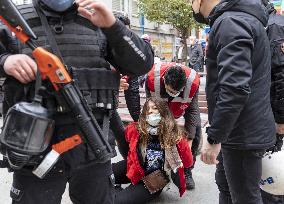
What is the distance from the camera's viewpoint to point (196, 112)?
12.1ft

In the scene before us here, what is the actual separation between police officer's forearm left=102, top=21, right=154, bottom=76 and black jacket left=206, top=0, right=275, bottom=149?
0.39 m

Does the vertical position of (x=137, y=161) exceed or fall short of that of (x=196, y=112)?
it falls short

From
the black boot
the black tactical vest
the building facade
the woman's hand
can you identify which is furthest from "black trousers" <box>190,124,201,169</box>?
the building facade

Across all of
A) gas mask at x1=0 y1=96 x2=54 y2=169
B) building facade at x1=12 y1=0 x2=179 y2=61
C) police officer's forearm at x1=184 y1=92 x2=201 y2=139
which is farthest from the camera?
building facade at x1=12 y1=0 x2=179 y2=61

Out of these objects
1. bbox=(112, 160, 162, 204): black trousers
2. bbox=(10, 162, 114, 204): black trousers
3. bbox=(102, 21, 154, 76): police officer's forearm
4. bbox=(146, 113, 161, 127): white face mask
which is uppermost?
bbox=(102, 21, 154, 76): police officer's forearm

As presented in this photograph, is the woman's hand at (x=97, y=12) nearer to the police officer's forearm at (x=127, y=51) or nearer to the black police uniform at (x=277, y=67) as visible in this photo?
the police officer's forearm at (x=127, y=51)

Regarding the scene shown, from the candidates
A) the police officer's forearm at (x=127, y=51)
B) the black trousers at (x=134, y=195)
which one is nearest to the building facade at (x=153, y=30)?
the black trousers at (x=134, y=195)

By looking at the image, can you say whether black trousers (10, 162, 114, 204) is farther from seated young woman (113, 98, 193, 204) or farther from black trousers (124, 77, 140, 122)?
black trousers (124, 77, 140, 122)

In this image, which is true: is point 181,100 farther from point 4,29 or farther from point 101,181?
point 4,29

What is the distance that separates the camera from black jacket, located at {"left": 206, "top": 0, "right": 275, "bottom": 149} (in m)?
1.94

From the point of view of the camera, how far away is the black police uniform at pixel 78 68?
163cm

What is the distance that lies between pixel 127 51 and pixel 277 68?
1.15m

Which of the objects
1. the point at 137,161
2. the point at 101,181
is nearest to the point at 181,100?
the point at 137,161

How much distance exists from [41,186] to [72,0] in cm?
74
